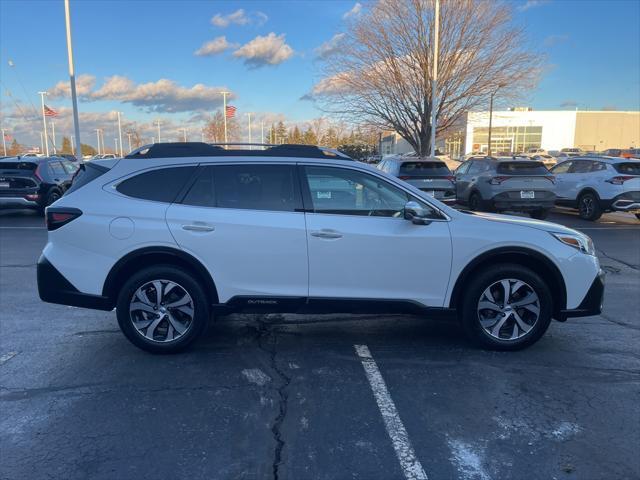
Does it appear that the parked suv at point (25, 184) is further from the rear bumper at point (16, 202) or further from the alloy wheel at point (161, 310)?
the alloy wheel at point (161, 310)

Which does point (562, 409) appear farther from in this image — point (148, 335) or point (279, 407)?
point (148, 335)

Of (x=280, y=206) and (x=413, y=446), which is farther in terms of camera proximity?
(x=280, y=206)

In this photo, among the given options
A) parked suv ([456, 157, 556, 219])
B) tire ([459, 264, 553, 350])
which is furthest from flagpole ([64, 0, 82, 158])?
tire ([459, 264, 553, 350])

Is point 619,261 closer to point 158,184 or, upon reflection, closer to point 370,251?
point 370,251

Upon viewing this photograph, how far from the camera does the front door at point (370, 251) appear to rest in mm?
4328

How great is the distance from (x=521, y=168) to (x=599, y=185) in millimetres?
2318

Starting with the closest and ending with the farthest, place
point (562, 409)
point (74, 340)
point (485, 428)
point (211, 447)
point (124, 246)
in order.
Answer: point (211, 447) < point (485, 428) < point (562, 409) < point (124, 246) < point (74, 340)

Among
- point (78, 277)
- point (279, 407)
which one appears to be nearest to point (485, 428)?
point (279, 407)

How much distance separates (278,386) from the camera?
12.9ft

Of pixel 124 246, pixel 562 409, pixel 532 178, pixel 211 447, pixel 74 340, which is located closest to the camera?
pixel 211 447

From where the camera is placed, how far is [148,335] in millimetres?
4441

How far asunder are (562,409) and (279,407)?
200 cm

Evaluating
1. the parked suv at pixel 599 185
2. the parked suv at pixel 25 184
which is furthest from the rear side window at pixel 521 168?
the parked suv at pixel 25 184

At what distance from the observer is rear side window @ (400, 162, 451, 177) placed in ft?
40.8
